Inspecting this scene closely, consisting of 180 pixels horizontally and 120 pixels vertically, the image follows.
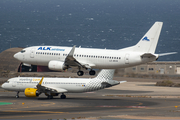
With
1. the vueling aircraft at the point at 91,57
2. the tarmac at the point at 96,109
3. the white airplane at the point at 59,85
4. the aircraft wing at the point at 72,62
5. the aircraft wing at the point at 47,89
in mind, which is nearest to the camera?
the tarmac at the point at 96,109

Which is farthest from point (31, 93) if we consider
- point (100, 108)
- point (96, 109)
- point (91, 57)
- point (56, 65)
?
point (91, 57)

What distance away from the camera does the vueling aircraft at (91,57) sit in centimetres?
6769

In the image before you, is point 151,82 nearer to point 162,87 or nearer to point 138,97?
point 162,87

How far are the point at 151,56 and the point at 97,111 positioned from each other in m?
13.0

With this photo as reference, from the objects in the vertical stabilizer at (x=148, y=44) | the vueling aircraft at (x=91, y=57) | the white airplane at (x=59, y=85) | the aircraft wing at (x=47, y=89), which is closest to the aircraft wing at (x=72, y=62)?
the vueling aircraft at (x=91, y=57)

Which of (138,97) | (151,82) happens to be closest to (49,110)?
(138,97)

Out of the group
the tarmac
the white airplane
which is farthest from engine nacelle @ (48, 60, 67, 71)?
the white airplane

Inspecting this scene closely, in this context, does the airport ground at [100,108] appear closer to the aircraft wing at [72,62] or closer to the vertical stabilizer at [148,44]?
the aircraft wing at [72,62]

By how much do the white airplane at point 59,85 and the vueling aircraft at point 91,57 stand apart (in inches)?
770

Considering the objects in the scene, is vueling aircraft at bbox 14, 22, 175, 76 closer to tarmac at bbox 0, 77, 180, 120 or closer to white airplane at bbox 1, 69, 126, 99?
tarmac at bbox 0, 77, 180, 120

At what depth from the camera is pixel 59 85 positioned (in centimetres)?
9175

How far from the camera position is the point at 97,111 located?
67.6 metres

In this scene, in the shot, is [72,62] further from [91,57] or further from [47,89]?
[47,89]

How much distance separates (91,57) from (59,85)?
83.5ft
